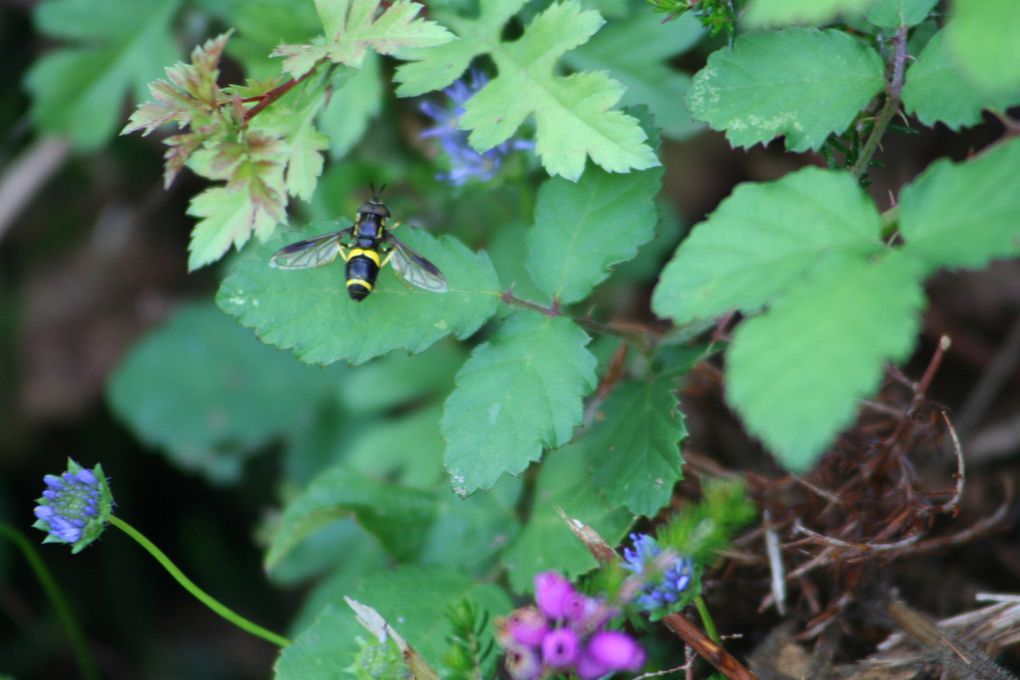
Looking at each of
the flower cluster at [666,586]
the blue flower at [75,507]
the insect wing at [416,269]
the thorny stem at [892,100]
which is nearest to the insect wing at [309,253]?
the insect wing at [416,269]

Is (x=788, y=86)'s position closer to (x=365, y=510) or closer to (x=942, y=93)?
(x=942, y=93)

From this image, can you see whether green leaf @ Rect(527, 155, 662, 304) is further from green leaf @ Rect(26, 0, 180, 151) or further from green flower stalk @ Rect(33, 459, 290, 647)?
green leaf @ Rect(26, 0, 180, 151)

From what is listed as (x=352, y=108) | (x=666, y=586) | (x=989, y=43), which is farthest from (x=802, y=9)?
(x=352, y=108)

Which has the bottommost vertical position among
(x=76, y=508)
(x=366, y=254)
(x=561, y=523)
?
(x=561, y=523)

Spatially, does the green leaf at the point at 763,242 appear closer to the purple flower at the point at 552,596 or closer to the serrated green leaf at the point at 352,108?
the purple flower at the point at 552,596

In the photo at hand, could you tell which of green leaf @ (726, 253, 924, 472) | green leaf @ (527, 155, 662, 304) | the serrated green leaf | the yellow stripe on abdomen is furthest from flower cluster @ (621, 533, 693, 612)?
the serrated green leaf
